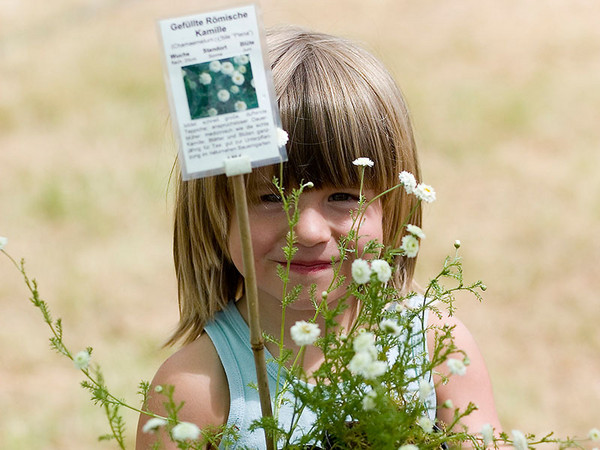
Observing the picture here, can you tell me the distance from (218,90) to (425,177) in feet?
11.2

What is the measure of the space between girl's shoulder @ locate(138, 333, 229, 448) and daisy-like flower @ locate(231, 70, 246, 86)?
0.64 meters

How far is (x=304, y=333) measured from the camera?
0.88m

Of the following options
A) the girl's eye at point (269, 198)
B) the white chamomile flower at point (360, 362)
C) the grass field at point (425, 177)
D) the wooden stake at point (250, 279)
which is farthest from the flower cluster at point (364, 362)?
the grass field at point (425, 177)

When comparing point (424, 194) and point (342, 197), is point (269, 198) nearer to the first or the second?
point (342, 197)

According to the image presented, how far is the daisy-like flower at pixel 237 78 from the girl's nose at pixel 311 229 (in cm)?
38

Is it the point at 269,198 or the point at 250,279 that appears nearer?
the point at 250,279

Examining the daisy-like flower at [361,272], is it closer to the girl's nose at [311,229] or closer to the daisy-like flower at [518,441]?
the daisy-like flower at [518,441]

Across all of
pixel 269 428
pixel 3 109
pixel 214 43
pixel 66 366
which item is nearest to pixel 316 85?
pixel 214 43

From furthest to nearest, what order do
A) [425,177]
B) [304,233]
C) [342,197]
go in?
[425,177], [342,197], [304,233]

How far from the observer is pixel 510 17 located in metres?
6.20

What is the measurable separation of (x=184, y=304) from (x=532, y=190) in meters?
2.85

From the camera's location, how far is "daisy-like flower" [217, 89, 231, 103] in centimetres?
95

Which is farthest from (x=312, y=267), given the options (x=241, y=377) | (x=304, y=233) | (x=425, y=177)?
(x=425, y=177)

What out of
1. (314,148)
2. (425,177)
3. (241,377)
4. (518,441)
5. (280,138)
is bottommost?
(425,177)
